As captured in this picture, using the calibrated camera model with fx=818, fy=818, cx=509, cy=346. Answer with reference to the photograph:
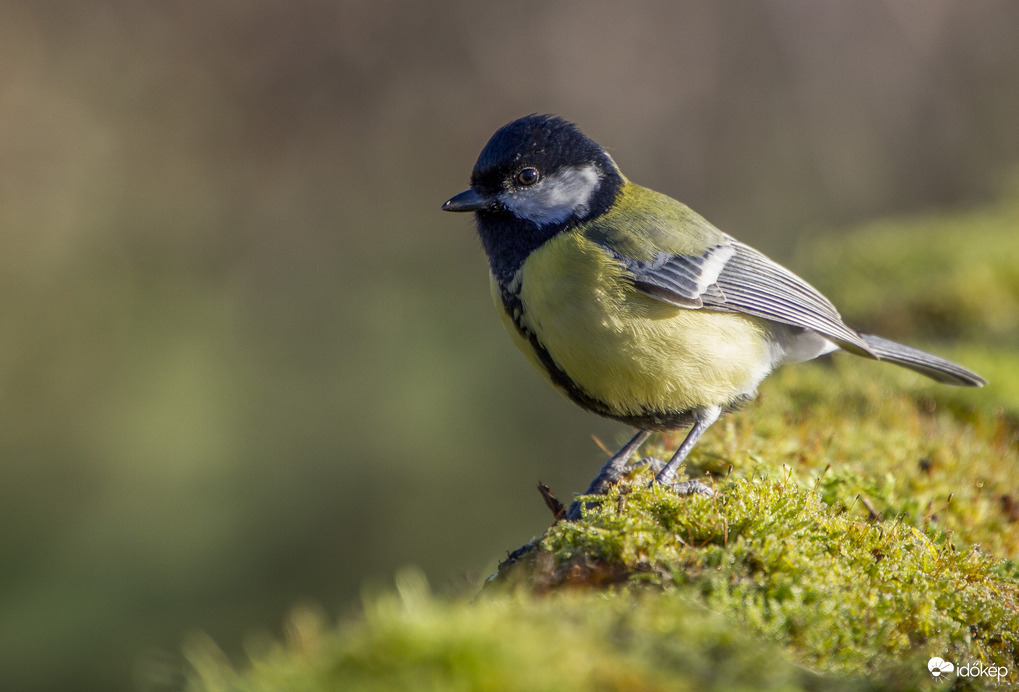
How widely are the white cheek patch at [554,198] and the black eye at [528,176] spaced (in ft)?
0.06

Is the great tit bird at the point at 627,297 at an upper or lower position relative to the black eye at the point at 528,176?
lower

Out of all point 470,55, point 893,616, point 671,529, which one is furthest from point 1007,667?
point 470,55

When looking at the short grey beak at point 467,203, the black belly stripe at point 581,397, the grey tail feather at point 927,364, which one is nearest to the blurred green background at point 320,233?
the grey tail feather at point 927,364

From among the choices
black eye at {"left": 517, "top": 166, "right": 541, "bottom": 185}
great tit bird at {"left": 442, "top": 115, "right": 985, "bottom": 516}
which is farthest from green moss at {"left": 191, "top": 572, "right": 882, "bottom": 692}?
black eye at {"left": 517, "top": 166, "right": 541, "bottom": 185}

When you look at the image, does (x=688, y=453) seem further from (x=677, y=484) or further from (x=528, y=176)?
(x=528, y=176)

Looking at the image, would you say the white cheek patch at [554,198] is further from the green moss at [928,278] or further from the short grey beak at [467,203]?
the green moss at [928,278]

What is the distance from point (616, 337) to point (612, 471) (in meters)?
0.40

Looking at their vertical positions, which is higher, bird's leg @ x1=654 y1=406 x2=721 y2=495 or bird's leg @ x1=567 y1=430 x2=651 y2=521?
bird's leg @ x1=567 y1=430 x2=651 y2=521

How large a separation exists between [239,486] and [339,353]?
1835mm

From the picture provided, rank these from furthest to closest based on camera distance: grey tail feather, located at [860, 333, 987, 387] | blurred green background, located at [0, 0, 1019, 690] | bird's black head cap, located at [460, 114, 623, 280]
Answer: blurred green background, located at [0, 0, 1019, 690] < grey tail feather, located at [860, 333, 987, 387] < bird's black head cap, located at [460, 114, 623, 280]

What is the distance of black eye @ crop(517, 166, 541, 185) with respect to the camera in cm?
278

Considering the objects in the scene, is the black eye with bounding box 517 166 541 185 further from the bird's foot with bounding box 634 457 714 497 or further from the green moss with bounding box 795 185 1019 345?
the green moss with bounding box 795 185 1019 345

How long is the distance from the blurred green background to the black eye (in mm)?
3822

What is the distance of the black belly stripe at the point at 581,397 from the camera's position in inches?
101
